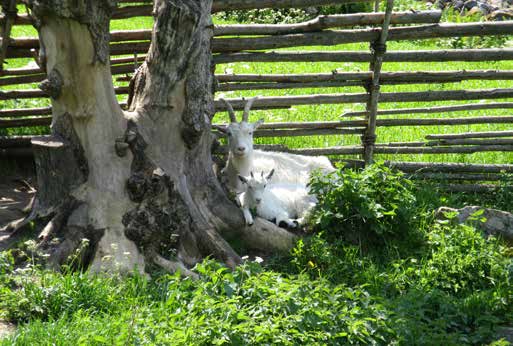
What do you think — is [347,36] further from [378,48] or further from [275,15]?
[275,15]

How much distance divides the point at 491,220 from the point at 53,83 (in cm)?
399

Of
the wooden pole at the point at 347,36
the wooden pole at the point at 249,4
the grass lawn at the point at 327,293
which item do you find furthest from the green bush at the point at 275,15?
the grass lawn at the point at 327,293

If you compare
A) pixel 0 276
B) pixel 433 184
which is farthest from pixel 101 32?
pixel 433 184

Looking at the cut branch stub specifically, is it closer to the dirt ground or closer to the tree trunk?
the tree trunk

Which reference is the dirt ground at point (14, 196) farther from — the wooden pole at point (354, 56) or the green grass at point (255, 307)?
the wooden pole at point (354, 56)

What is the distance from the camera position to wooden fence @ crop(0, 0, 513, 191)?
7598mm

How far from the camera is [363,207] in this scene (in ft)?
20.2

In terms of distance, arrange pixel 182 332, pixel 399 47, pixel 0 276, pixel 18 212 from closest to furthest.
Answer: pixel 182 332 → pixel 0 276 → pixel 18 212 → pixel 399 47

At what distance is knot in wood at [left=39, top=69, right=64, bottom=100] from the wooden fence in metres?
2.20

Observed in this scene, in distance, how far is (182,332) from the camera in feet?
Result: 12.8

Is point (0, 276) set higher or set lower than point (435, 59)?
lower

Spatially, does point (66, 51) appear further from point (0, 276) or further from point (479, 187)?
point (479, 187)

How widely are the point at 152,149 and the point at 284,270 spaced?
4.80ft

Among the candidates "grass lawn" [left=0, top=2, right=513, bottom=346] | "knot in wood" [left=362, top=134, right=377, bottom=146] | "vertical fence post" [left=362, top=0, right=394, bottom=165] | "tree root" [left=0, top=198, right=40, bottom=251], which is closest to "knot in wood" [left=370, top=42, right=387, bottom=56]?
"vertical fence post" [left=362, top=0, right=394, bottom=165]
